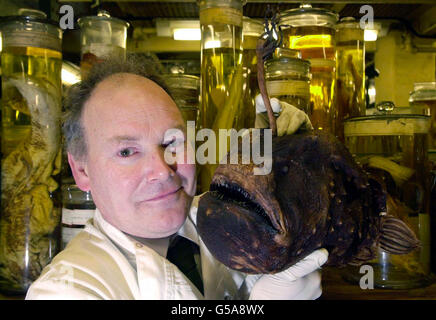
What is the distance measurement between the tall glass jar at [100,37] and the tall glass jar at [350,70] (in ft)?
1.46

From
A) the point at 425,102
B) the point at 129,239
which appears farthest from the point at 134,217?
the point at 425,102

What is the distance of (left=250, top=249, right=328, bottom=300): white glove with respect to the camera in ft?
1.53

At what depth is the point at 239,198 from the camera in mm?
433

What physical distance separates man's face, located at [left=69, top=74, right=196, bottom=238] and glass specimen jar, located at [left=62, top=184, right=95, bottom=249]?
152 mm

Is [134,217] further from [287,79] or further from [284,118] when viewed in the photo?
[287,79]

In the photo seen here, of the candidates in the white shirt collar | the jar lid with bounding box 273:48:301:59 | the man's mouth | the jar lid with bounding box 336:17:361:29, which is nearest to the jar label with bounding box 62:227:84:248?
the white shirt collar

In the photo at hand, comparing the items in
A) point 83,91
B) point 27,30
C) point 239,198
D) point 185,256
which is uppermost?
point 27,30

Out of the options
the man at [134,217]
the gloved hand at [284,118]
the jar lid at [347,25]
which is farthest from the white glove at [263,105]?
the jar lid at [347,25]

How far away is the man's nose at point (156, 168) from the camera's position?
19.7 inches

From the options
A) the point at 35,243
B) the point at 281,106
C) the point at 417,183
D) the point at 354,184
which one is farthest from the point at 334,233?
the point at 35,243

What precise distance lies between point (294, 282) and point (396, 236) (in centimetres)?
15

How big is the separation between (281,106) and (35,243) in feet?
1.49

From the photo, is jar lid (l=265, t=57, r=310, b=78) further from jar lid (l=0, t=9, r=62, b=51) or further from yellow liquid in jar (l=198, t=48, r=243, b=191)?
jar lid (l=0, t=9, r=62, b=51)
